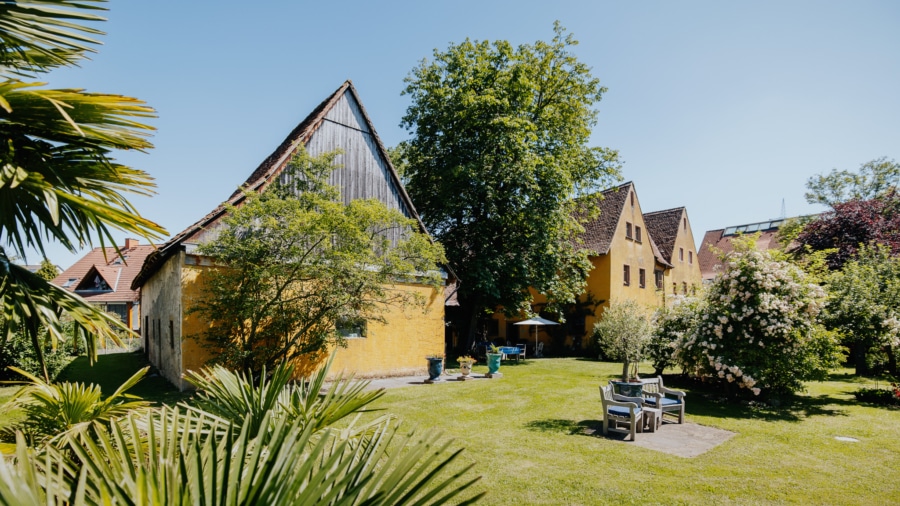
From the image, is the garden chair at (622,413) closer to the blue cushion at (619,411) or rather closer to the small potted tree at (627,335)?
the blue cushion at (619,411)

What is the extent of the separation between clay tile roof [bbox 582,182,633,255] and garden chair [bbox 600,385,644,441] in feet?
62.0

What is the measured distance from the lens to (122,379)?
15695mm

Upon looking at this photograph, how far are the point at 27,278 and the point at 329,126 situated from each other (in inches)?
510

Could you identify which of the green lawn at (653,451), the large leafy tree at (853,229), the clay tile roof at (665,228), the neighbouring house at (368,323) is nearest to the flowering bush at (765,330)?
the green lawn at (653,451)

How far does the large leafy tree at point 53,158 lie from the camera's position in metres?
2.74

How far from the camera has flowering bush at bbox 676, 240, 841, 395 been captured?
37.8 feet

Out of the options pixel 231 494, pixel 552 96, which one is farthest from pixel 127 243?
pixel 231 494

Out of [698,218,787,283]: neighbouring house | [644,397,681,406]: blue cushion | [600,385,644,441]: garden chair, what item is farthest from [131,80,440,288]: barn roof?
[698,218,787,283]: neighbouring house

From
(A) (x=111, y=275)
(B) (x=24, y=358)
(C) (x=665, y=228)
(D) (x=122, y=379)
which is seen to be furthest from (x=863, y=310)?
(A) (x=111, y=275)

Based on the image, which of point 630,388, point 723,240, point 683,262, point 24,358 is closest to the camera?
point 630,388

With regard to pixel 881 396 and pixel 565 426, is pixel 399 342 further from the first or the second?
pixel 881 396

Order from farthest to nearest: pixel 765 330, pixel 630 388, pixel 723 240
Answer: pixel 723 240 → pixel 765 330 → pixel 630 388

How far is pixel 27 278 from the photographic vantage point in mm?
3088

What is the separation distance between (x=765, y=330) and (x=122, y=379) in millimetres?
18943
